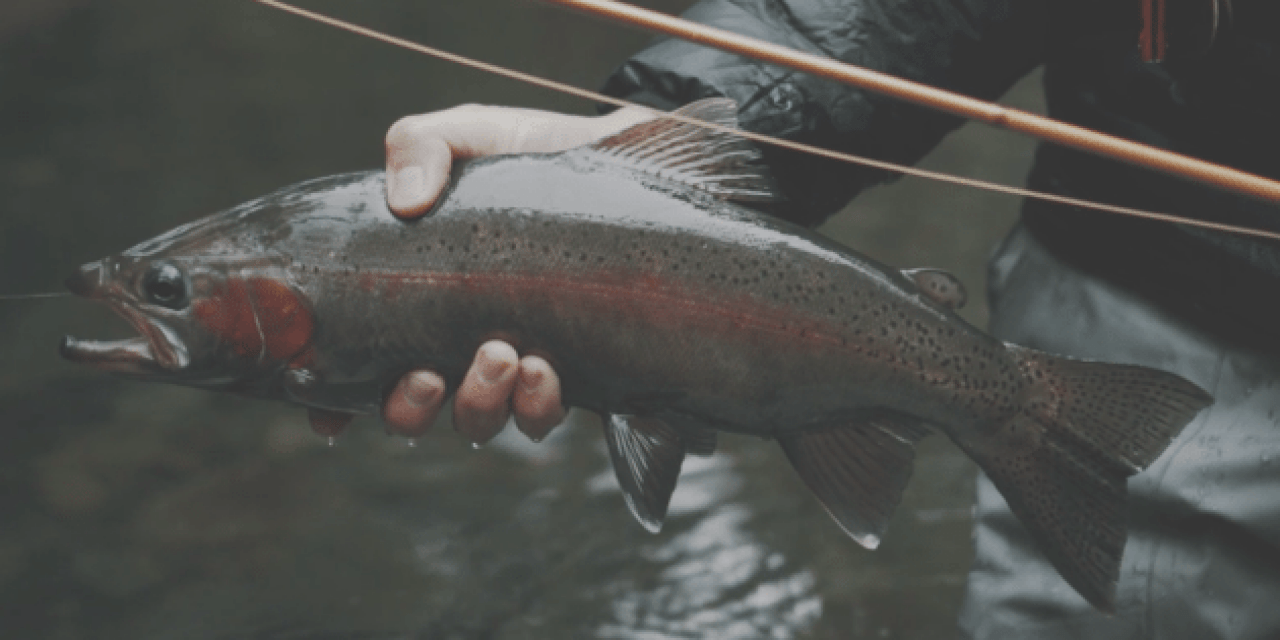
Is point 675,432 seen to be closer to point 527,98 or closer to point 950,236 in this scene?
point 950,236

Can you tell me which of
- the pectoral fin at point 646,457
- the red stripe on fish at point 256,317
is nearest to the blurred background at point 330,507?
the pectoral fin at point 646,457

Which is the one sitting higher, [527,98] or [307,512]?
[527,98]

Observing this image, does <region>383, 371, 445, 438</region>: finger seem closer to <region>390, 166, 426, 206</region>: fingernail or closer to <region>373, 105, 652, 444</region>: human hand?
<region>373, 105, 652, 444</region>: human hand

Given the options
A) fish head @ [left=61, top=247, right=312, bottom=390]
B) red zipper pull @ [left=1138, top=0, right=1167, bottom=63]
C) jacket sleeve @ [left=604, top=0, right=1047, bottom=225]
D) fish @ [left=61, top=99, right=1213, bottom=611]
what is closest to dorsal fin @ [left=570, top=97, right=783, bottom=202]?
fish @ [left=61, top=99, right=1213, bottom=611]

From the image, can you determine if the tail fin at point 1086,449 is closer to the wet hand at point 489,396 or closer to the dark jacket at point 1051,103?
the dark jacket at point 1051,103

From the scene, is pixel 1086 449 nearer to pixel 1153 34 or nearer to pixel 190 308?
pixel 1153 34

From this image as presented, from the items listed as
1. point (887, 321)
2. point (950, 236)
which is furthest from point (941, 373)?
point (950, 236)

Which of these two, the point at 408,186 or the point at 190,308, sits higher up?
the point at 408,186

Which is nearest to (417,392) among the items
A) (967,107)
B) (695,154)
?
(695,154)
